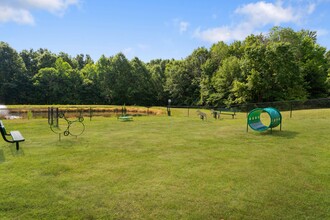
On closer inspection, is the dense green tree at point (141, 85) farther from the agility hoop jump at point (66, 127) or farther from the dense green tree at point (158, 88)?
the agility hoop jump at point (66, 127)

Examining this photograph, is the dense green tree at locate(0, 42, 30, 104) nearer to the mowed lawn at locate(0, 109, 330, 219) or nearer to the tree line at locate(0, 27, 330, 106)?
the tree line at locate(0, 27, 330, 106)

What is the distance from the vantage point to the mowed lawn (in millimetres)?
4367

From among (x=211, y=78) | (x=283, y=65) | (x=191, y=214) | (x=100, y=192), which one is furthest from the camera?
(x=211, y=78)

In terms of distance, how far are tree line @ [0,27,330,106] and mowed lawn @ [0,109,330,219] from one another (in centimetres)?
2711

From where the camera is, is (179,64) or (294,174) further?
(179,64)

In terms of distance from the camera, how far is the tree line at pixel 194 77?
34.8 m

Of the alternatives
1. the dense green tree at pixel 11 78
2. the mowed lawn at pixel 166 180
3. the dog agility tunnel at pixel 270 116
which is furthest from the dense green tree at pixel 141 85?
the mowed lawn at pixel 166 180

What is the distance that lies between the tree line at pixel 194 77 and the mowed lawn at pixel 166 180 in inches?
1067

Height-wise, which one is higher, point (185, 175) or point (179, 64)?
point (179, 64)

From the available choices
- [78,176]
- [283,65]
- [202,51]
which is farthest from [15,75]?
[78,176]

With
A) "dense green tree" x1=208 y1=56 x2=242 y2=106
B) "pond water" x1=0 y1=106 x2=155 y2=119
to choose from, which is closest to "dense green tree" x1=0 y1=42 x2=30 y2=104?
"pond water" x1=0 y1=106 x2=155 y2=119

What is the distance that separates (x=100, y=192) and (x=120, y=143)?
15.4 feet

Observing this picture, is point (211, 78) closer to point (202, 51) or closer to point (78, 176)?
point (202, 51)

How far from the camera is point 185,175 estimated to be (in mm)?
6055
